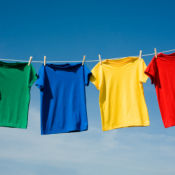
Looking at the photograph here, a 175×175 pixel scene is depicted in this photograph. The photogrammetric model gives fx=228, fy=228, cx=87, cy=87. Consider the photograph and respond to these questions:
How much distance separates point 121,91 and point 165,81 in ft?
3.75

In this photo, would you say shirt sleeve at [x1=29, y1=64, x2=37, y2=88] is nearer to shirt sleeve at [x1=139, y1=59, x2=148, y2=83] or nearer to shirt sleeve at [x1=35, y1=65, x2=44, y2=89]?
shirt sleeve at [x1=35, y1=65, x2=44, y2=89]

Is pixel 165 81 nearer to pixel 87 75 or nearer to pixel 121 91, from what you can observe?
pixel 121 91

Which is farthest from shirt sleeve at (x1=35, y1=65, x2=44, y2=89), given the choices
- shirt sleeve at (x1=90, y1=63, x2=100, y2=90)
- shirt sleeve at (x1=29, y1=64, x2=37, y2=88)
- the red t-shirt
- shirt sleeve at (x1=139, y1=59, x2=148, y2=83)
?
the red t-shirt

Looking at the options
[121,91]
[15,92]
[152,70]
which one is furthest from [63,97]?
[152,70]

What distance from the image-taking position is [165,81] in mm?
5840

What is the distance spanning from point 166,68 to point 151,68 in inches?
17.2

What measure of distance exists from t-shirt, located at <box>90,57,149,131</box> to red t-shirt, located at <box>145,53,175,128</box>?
258 mm

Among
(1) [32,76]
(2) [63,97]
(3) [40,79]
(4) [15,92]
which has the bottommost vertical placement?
(2) [63,97]

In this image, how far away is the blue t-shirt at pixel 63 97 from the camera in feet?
18.8

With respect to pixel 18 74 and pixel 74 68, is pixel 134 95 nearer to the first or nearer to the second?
pixel 74 68

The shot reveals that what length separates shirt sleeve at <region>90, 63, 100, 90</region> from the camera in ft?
20.1

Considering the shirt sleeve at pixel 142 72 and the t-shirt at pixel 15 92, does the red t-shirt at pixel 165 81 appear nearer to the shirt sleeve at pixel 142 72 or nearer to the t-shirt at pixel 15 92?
the shirt sleeve at pixel 142 72

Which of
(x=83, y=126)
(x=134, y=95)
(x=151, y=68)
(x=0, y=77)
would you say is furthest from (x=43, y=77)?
(x=151, y=68)

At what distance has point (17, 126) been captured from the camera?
5688 millimetres
